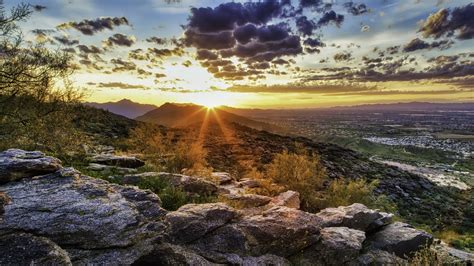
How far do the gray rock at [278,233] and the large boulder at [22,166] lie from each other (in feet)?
19.3

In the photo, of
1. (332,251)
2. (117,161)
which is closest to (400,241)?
(332,251)

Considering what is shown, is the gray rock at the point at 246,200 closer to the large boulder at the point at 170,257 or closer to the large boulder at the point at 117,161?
the large boulder at the point at 170,257

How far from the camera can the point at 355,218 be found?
498 inches

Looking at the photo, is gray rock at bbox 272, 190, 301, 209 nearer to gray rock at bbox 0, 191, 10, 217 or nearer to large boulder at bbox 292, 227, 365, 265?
large boulder at bbox 292, 227, 365, 265

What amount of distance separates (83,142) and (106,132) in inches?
743

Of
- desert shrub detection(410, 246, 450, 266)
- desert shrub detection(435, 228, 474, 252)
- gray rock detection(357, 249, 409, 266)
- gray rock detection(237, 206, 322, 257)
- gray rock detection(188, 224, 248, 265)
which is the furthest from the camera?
desert shrub detection(435, 228, 474, 252)

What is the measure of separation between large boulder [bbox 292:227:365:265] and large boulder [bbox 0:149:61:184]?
768cm

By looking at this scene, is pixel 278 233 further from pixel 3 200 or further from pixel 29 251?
pixel 3 200

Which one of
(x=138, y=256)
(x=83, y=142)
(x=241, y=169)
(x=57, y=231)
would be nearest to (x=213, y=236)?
(x=138, y=256)

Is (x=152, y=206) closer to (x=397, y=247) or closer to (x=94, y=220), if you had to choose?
(x=94, y=220)

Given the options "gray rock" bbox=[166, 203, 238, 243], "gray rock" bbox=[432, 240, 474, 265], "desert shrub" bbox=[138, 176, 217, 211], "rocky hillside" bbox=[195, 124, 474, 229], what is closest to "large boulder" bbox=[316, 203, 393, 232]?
"gray rock" bbox=[432, 240, 474, 265]

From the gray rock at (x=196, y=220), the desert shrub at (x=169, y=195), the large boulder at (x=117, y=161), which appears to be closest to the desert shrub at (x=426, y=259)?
the gray rock at (x=196, y=220)

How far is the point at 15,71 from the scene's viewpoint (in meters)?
16.7

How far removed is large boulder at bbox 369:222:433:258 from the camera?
11680 mm
